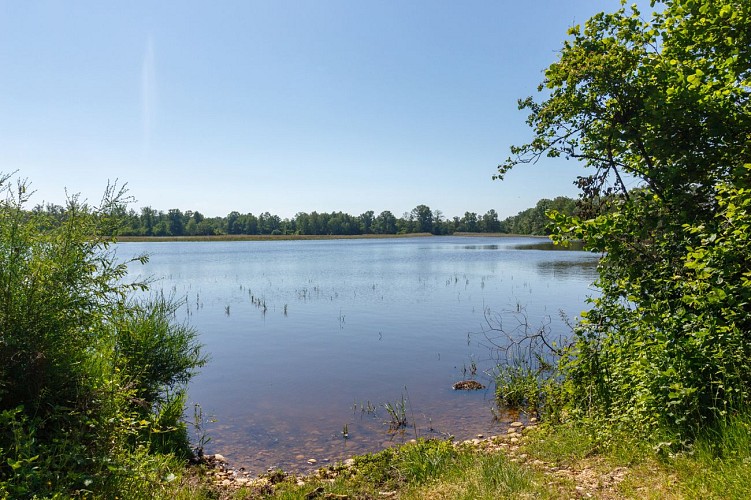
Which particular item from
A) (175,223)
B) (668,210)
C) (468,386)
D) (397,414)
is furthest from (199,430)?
(175,223)

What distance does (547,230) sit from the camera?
8.02 m

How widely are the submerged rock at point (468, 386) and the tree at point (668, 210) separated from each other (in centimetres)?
564

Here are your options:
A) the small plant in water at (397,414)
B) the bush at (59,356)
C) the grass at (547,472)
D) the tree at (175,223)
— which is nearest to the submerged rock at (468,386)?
the small plant in water at (397,414)

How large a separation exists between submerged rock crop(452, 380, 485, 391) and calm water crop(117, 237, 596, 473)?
10.5 inches

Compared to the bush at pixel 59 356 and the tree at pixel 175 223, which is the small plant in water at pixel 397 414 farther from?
the tree at pixel 175 223

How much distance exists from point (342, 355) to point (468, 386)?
6.04 metres

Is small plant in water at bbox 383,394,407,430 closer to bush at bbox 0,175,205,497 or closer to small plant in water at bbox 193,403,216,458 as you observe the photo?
small plant in water at bbox 193,403,216,458

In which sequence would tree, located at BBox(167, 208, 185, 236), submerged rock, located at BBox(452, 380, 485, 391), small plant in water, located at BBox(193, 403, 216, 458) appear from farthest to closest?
tree, located at BBox(167, 208, 185, 236)
submerged rock, located at BBox(452, 380, 485, 391)
small plant in water, located at BBox(193, 403, 216, 458)

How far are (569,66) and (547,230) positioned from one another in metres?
2.90

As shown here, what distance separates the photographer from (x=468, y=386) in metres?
14.5

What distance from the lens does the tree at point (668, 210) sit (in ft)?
19.3

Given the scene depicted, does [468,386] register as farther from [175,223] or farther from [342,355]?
[175,223]

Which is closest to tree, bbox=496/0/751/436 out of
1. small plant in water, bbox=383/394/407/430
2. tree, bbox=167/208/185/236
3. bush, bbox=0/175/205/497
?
small plant in water, bbox=383/394/407/430

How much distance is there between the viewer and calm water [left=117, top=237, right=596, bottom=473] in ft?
37.8
